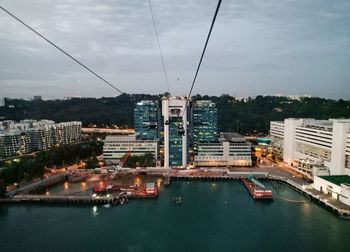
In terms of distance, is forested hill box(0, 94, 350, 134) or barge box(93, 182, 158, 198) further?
forested hill box(0, 94, 350, 134)

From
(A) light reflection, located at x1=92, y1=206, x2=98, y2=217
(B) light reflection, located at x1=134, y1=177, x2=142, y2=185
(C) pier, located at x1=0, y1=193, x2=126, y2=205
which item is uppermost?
(B) light reflection, located at x1=134, y1=177, x2=142, y2=185

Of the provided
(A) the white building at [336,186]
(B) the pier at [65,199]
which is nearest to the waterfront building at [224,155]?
(A) the white building at [336,186]

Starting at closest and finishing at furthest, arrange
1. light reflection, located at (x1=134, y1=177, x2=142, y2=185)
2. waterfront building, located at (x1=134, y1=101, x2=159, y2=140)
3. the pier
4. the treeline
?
the pier → the treeline → light reflection, located at (x1=134, y1=177, x2=142, y2=185) → waterfront building, located at (x1=134, y1=101, x2=159, y2=140)

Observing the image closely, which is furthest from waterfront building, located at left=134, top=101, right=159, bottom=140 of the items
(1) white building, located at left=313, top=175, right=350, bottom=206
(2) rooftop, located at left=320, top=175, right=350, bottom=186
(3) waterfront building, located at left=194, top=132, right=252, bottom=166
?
(2) rooftop, located at left=320, top=175, right=350, bottom=186

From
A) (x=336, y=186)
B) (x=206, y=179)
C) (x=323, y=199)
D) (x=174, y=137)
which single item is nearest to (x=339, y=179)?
(x=336, y=186)

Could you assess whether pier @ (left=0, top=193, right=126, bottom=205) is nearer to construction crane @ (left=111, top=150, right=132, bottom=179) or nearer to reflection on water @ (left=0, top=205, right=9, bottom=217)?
reflection on water @ (left=0, top=205, right=9, bottom=217)

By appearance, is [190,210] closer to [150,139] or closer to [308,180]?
[308,180]

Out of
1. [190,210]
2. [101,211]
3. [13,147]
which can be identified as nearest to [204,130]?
[190,210]
